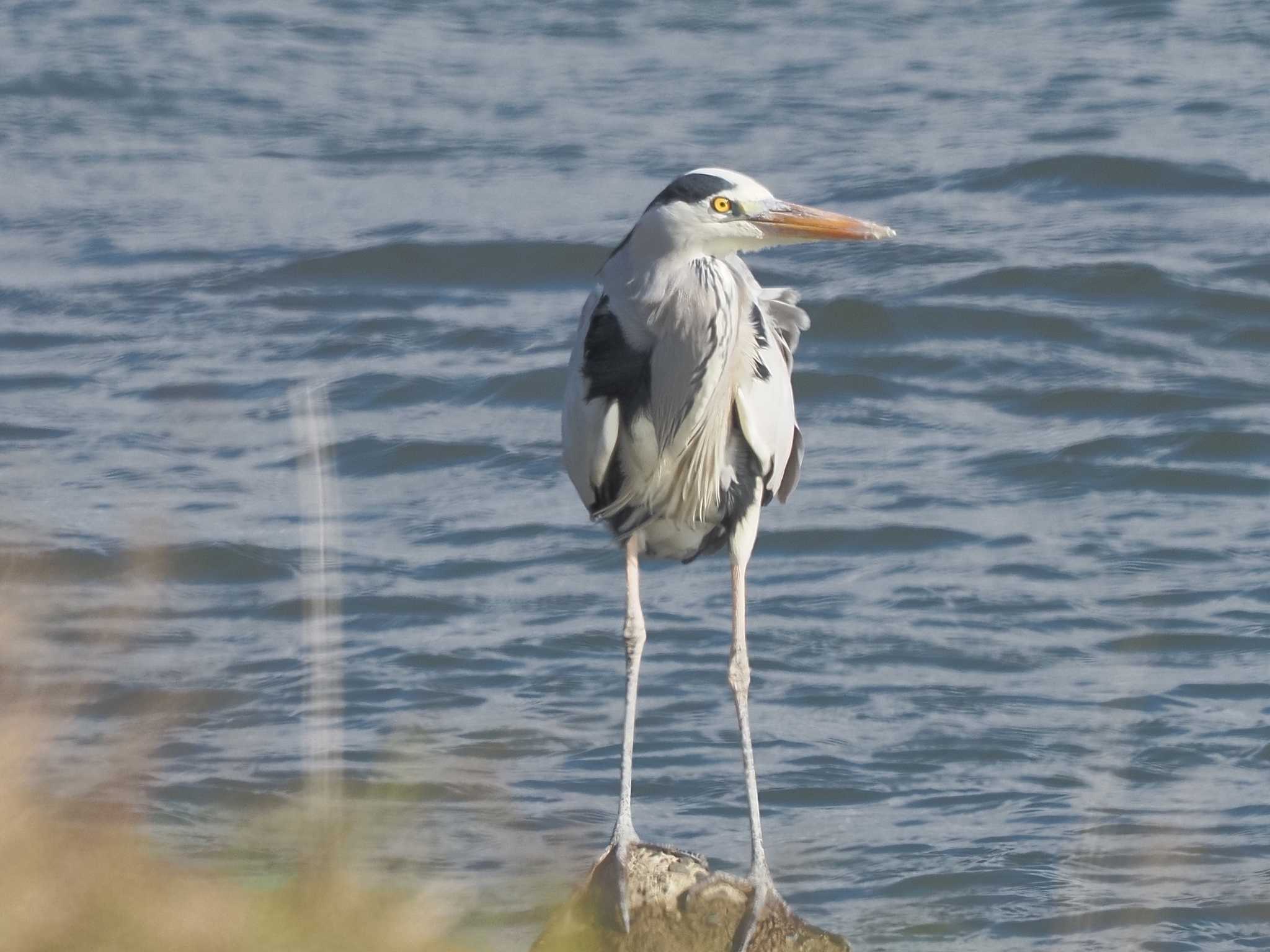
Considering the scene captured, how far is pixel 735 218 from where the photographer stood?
5305 millimetres

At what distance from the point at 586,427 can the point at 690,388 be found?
36 cm

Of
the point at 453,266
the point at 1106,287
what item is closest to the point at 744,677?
the point at 1106,287

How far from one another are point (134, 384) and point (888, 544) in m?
4.47

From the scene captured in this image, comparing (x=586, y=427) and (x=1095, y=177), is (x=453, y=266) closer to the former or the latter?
(x=1095, y=177)

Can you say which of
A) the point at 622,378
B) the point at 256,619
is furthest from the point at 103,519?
the point at 622,378

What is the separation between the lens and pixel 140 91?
16.5 metres

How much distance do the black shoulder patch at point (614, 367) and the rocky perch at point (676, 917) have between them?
4.56 feet

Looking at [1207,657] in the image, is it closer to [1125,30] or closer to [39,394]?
[39,394]

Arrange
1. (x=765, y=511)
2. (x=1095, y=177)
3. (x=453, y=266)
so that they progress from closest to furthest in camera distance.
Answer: (x=765, y=511) → (x=453, y=266) → (x=1095, y=177)

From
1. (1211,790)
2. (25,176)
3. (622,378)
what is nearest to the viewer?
(622,378)

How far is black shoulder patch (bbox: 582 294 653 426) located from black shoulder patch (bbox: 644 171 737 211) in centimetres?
51

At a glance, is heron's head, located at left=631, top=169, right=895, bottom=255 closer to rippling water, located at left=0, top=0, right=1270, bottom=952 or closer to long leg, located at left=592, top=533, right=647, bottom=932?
long leg, located at left=592, top=533, right=647, bottom=932

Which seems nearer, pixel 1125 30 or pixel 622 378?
pixel 622 378

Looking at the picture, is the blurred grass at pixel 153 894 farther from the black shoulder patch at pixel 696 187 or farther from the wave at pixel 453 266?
the wave at pixel 453 266
